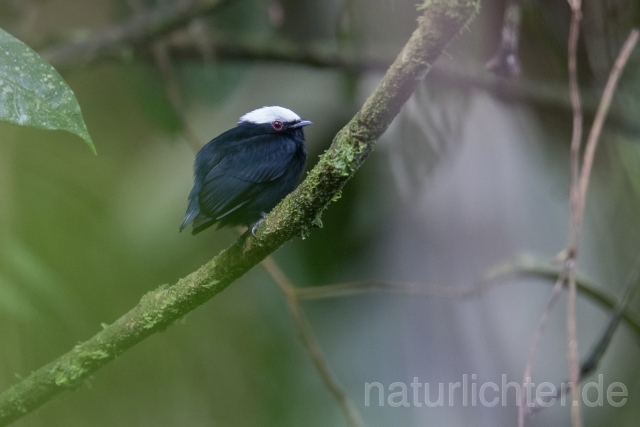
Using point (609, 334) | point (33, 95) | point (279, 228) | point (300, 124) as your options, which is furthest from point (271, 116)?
point (609, 334)

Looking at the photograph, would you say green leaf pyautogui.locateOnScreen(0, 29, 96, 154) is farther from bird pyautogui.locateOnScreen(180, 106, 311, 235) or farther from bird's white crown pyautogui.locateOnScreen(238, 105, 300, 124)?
bird's white crown pyautogui.locateOnScreen(238, 105, 300, 124)

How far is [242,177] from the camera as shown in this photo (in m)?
1.30

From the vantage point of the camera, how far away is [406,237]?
2863 millimetres

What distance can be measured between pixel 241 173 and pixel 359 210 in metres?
1.55

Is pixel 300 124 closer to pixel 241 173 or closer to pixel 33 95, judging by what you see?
pixel 241 173

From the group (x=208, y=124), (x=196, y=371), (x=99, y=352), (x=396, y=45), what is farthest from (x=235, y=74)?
(x=99, y=352)

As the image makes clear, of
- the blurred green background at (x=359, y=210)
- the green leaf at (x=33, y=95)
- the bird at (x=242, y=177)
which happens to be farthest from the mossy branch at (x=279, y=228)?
the blurred green background at (x=359, y=210)

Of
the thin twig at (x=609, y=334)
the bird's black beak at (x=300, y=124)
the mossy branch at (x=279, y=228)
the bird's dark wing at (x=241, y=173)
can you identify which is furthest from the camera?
the thin twig at (x=609, y=334)

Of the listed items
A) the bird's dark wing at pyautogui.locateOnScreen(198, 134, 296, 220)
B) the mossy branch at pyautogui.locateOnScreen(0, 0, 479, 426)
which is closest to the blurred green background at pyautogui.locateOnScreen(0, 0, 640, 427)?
the mossy branch at pyautogui.locateOnScreen(0, 0, 479, 426)

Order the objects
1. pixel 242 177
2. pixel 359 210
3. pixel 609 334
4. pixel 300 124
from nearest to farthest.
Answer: pixel 242 177 → pixel 300 124 → pixel 609 334 → pixel 359 210

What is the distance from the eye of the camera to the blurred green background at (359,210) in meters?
2.23

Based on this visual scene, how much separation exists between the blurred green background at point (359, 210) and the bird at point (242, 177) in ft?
2.50

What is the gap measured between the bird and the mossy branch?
102mm

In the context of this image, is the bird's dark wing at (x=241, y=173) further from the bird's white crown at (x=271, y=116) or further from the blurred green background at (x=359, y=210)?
the blurred green background at (x=359, y=210)
